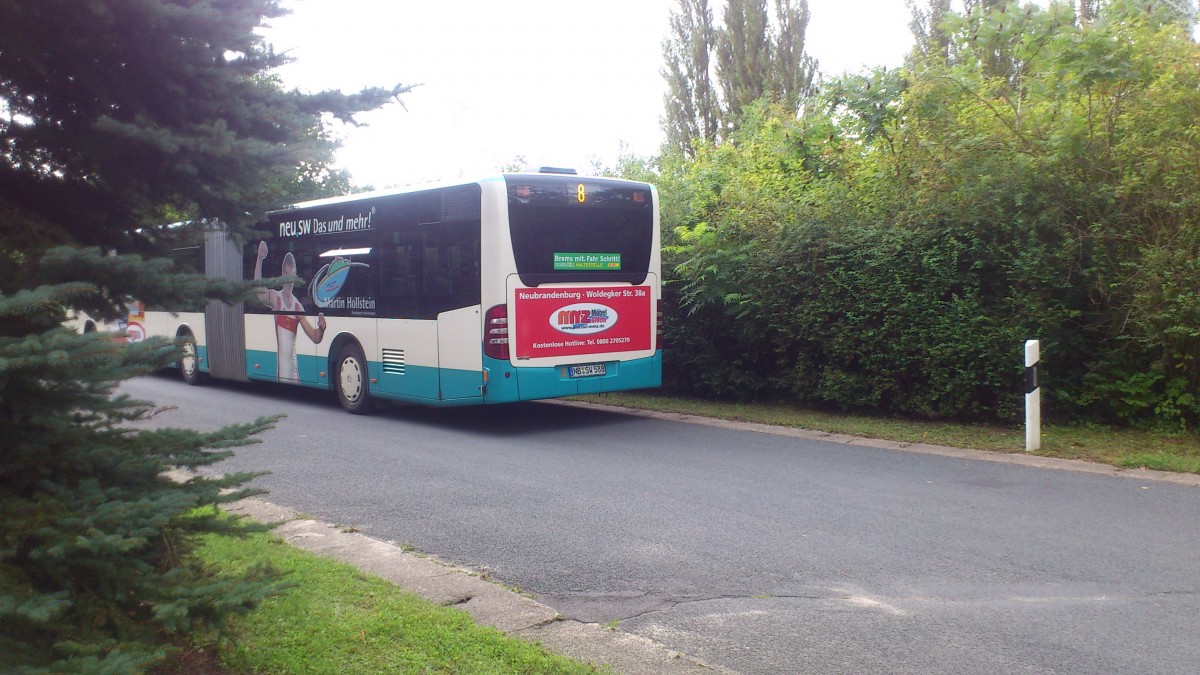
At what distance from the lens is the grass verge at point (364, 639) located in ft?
14.3

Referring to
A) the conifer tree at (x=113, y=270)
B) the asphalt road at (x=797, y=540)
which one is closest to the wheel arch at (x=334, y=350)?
the asphalt road at (x=797, y=540)

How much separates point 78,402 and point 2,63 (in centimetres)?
144

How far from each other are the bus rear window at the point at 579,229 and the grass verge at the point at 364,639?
22.6ft

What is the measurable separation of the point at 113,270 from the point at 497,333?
8.21 meters

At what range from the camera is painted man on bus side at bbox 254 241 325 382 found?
581 inches

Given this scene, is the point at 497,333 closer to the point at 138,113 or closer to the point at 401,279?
the point at 401,279

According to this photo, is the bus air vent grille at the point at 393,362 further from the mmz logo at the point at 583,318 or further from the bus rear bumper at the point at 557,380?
the mmz logo at the point at 583,318

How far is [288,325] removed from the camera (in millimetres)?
15266

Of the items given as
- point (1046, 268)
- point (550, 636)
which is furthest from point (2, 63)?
point (1046, 268)

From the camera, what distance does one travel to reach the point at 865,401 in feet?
41.4

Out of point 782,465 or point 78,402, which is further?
point 782,465

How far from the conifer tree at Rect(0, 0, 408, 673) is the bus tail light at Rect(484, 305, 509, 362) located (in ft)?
23.5

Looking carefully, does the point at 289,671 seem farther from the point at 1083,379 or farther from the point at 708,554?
the point at 1083,379

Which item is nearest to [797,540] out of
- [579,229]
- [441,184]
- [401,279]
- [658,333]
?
[579,229]
